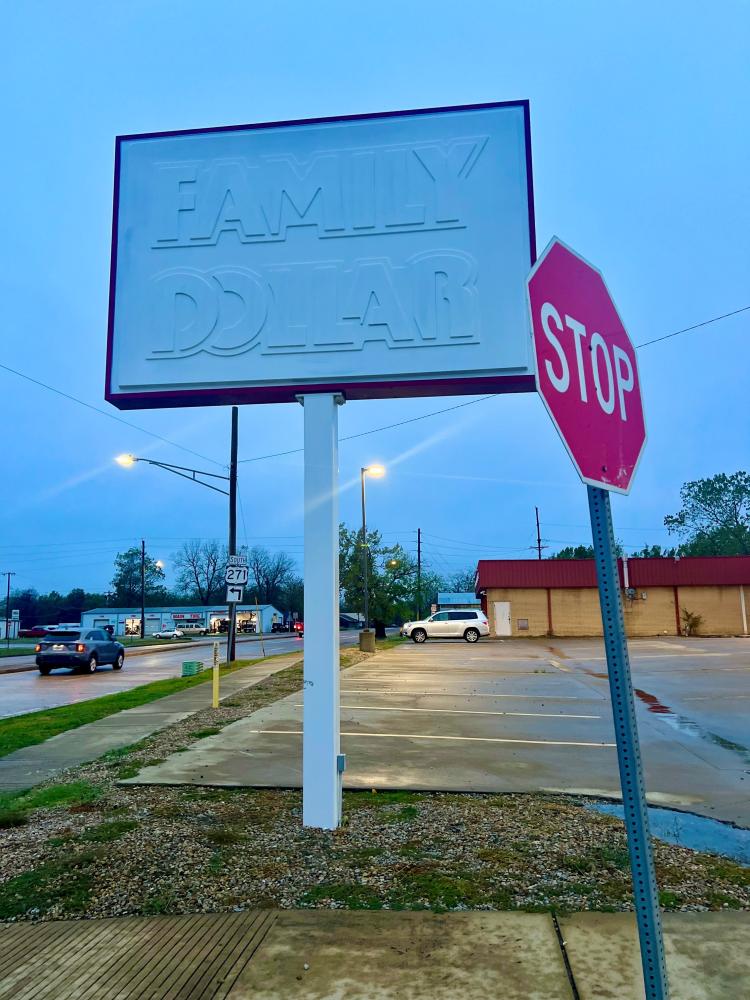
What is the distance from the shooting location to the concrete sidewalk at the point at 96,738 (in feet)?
26.0

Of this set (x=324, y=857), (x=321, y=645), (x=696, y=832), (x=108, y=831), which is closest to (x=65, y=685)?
(x=108, y=831)

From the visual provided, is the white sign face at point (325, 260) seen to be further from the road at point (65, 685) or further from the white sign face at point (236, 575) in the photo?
the white sign face at point (236, 575)

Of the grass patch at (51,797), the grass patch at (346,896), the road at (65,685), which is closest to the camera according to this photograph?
the grass patch at (346,896)

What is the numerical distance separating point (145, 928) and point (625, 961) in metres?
2.45

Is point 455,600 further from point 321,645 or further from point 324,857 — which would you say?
point 324,857

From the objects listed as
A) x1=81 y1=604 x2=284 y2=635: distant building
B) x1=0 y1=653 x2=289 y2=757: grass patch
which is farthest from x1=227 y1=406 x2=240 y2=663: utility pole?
x1=81 y1=604 x2=284 y2=635: distant building

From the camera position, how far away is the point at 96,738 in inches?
389

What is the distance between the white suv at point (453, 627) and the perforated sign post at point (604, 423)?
35.0m

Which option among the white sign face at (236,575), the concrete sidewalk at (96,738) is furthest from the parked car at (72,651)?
the concrete sidewalk at (96,738)

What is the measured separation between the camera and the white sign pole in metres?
5.64

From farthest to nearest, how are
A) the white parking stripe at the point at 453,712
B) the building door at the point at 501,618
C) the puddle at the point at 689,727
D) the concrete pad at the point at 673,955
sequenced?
the building door at the point at 501,618 < the white parking stripe at the point at 453,712 < the puddle at the point at 689,727 < the concrete pad at the point at 673,955

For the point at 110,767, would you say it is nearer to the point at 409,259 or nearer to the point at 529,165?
the point at 409,259

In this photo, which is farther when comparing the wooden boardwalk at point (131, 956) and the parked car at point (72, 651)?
the parked car at point (72, 651)

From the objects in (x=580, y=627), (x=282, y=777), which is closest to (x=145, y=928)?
(x=282, y=777)
